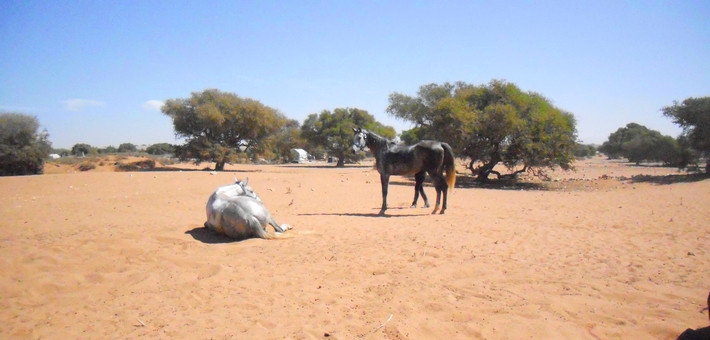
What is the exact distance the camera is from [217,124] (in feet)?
94.4

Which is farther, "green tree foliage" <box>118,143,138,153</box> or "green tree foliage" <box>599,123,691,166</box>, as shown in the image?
"green tree foliage" <box>118,143,138,153</box>

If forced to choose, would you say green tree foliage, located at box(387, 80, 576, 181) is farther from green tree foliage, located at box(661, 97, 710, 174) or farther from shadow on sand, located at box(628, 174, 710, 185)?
green tree foliage, located at box(661, 97, 710, 174)

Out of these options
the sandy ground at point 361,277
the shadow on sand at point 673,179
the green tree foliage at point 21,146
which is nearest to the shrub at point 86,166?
the green tree foliage at point 21,146

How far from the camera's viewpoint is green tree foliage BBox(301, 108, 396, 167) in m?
43.6

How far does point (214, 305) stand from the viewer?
428 centimetres

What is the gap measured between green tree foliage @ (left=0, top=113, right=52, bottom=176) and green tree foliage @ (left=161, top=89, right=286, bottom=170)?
7966mm

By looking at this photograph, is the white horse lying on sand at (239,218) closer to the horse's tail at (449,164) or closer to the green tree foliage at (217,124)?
the horse's tail at (449,164)

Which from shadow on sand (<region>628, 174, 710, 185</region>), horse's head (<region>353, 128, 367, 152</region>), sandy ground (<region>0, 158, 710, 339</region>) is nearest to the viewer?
sandy ground (<region>0, 158, 710, 339</region>)

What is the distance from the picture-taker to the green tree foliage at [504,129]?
19.7m

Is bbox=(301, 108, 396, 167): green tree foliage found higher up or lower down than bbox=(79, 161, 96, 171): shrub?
higher up

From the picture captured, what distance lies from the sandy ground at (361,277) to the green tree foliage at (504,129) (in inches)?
408

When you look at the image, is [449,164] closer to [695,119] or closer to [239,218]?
[239,218]

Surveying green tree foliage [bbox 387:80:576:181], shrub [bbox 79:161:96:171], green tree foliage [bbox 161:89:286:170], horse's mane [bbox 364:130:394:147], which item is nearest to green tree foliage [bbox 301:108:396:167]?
green tree foliage [bbox 161:89:286:170]

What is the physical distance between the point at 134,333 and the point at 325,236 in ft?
12.9
